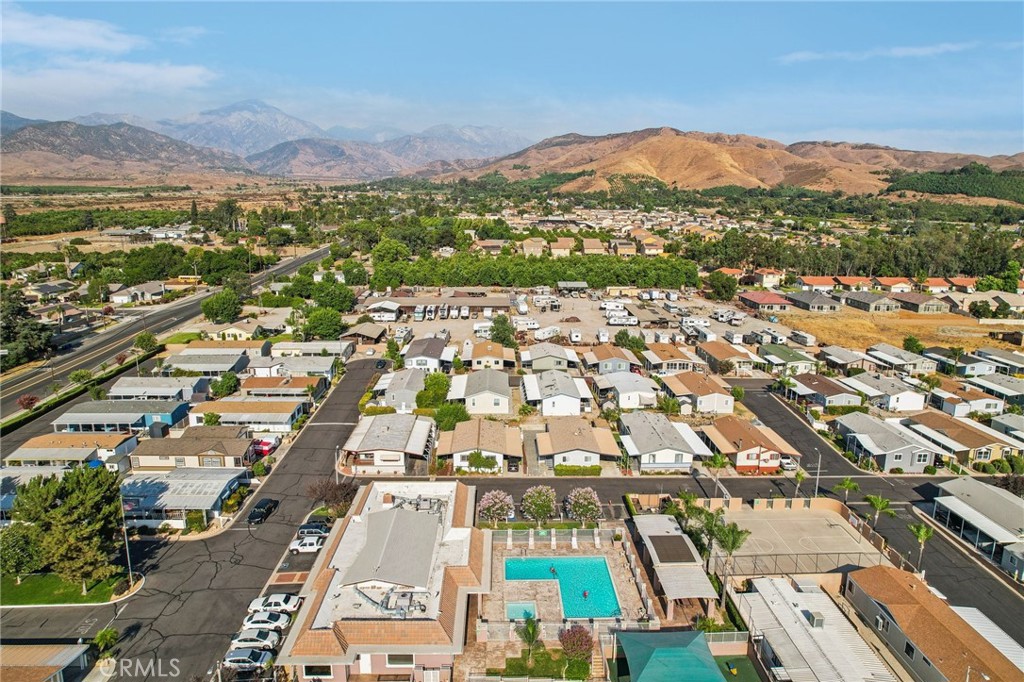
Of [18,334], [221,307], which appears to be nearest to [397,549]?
[18,334]

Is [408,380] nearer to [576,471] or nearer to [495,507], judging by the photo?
[576,471]

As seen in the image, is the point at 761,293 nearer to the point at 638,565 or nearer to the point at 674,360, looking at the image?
the point at 674,360

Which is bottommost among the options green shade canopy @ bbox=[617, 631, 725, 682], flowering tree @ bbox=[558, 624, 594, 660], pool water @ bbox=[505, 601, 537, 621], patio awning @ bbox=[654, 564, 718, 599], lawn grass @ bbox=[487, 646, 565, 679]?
lawn grass @ bbox=[487, 646, 565, 679]

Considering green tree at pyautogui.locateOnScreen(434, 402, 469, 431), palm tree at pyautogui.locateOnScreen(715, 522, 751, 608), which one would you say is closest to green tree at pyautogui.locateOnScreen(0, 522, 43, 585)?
green tree at pyautogui.locateOnScreen(434, 402, 469, 431)

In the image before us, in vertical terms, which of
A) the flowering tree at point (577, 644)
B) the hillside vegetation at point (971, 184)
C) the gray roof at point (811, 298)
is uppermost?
the hillside vegetation at point (971, 184)

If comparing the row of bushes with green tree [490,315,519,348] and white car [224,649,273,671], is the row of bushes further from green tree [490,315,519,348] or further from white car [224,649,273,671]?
green tree [490,315,519,348]

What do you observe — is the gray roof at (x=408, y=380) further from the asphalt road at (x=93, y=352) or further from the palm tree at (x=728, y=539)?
the asphalt road at (x=93, y=352)

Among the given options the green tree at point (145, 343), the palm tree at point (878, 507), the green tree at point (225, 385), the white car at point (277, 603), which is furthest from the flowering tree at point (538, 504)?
the green tree at point (145, 343)
